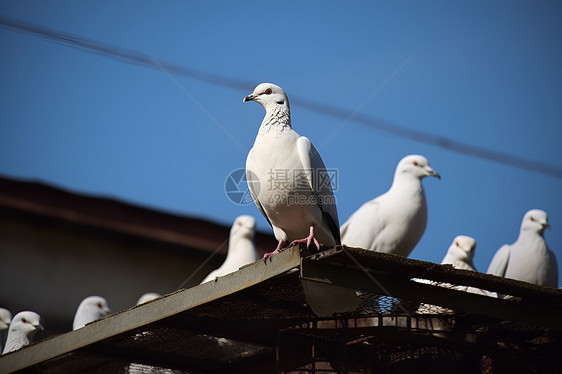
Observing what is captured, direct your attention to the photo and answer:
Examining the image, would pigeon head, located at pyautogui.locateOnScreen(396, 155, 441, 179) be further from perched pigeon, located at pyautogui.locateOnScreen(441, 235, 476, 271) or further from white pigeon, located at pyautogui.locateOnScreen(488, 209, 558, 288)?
white pigeon, located at pyautogui.locateOnScreen(488, 209, 558, 288)

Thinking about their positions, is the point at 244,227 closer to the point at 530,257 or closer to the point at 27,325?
the point at 27,325

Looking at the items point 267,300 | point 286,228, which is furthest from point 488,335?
point 286,228

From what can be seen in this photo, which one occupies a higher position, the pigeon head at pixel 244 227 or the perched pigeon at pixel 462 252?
the pigeon head at pixel 244 227

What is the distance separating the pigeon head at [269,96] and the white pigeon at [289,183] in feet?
0.48

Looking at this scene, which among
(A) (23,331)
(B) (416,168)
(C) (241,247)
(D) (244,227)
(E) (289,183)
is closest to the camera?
(E) (289,183)

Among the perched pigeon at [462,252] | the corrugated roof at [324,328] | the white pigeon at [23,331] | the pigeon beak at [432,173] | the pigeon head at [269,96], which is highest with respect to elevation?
the pigeon beak at [432,173]

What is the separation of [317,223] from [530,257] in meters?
3.65

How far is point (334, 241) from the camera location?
6.27 m

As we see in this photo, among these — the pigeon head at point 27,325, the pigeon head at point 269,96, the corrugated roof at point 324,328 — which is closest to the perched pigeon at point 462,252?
the pigeon head at point 269,96

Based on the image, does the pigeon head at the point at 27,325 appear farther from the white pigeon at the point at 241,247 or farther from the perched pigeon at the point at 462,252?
the perched pigeon at the point at 462,252

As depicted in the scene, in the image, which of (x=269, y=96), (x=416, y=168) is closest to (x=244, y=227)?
(x=416, y=168)

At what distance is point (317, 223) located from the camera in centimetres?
598

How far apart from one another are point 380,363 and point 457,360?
0.48m

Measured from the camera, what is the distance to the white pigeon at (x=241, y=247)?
377 inches
